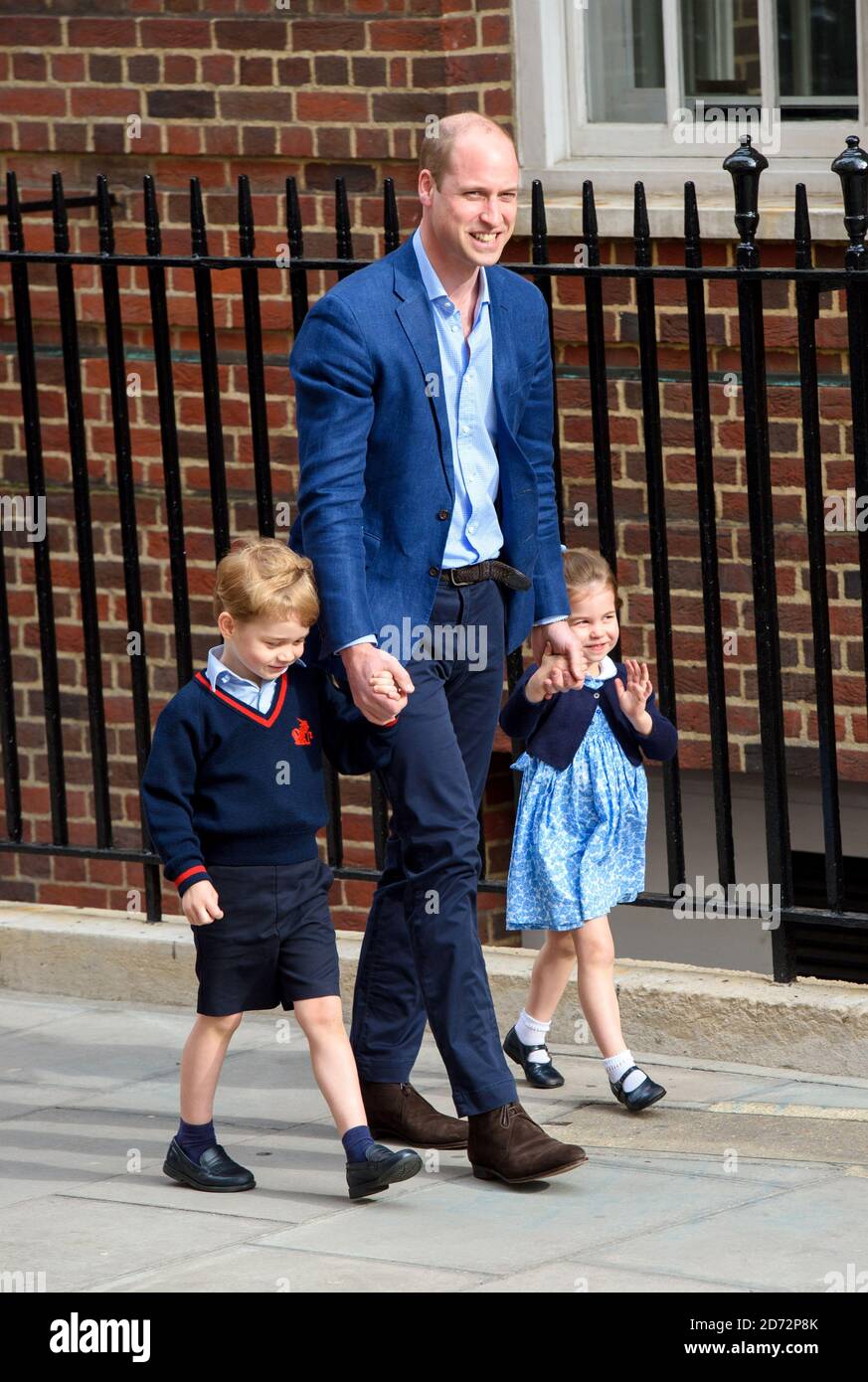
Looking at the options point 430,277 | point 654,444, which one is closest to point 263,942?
point 430,277

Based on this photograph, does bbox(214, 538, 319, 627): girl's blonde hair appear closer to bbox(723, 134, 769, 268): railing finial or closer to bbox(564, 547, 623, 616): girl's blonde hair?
bbox(564, 547, 623, 616): girl's blonde hair

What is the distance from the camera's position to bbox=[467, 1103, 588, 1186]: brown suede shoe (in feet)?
14.7

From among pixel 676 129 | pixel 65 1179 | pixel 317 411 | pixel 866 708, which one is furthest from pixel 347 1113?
pixel 676 129

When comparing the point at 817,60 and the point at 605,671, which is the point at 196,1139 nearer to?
the point at 605,671

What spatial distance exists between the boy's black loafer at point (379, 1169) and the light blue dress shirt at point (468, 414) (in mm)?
1154

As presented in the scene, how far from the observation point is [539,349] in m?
4.76

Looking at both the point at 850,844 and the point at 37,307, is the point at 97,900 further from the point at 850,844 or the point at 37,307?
the point at 850,844

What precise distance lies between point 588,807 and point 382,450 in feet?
3.43

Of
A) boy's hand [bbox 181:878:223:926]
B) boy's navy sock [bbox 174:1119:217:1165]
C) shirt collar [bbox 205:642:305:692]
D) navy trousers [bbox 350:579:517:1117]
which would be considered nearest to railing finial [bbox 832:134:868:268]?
navy trousers [bbox 350:579:517:1117]

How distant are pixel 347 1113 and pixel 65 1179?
2.20ft

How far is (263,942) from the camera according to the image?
4.54 m

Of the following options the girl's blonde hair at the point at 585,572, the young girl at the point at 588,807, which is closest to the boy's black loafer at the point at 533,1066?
the young girl at the point at 588,807

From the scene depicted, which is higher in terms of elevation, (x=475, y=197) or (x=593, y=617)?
(x=475, y=197)

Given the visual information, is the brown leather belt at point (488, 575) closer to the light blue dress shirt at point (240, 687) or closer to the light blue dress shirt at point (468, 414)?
the light blue dress shirt at point (468, 414)
